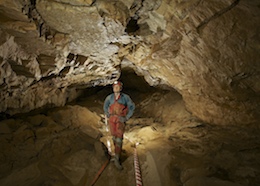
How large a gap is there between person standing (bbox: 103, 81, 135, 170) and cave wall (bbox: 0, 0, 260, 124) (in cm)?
161

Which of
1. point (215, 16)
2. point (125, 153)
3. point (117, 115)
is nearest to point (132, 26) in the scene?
point (215, 16)

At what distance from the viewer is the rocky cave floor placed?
10.9 ft

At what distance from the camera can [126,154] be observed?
4.71 metres

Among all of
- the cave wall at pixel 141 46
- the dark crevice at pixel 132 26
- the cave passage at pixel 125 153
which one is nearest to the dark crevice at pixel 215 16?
the cave wall at pixel 141 46

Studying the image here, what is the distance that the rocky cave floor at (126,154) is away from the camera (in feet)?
10.9

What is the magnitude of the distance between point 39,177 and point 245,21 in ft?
15.7

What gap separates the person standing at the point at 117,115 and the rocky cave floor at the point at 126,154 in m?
0.48

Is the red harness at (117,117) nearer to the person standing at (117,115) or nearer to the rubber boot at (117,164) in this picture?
the person standing at (117,115)

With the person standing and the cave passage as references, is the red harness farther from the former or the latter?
the cave passage

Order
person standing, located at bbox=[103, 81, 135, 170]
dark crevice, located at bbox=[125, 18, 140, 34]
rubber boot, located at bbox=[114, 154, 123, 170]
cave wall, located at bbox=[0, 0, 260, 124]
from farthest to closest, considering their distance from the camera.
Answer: dark crevice, located at bbox=[125, 18, 140, 34] < person standing, located at bbox=[103, 81, 135, 170] < rubber boot, located at bbox=[114, 154, 123, 170] < cave wall, located at bbox=[0, 0, 260, 124]

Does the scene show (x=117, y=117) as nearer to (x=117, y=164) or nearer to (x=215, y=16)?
(x=117, y=164)

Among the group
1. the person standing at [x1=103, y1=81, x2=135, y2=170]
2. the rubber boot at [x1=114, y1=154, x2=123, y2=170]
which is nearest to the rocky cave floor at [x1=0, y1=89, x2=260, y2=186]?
the rubber boot at [x1=114, y1=154, x2=123, y2=170]

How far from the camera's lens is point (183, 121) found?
21.5 feet

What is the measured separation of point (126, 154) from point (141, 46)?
3.16 meters
